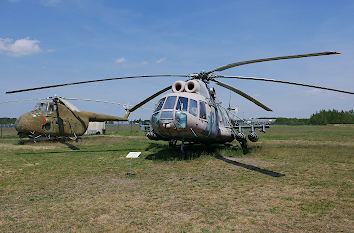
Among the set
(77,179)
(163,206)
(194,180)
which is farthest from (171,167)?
(163,206)

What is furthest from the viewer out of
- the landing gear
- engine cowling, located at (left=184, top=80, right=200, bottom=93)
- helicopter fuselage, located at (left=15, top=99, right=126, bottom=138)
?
helicopter fuselage, located at (left=15, top=99, right=126, bottom=138)

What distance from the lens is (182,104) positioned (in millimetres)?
10977

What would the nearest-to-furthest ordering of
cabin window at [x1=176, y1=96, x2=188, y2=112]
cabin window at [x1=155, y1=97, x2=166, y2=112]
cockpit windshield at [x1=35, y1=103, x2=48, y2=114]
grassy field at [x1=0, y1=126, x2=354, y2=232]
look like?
grassy field at [x1=0, y1=126, x2=354, y2=232]
cabin window at [x1=176, y1=96, x2=188, y2=112]
cabin window at [x1=155, y1=97, x2=166, y2=112]
cockpit windshield at [x1=35, y1=103, x2=48, y2=114]

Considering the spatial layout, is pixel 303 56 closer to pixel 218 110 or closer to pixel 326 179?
pixel 326 179

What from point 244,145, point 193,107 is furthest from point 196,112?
point 244,145

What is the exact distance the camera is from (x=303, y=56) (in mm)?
8000

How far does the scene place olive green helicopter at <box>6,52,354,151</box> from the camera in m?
10.5

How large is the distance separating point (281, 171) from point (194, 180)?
3.47 meters

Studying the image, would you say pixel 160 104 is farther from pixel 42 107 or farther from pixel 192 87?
pixel 42 107

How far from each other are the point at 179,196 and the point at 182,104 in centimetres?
504

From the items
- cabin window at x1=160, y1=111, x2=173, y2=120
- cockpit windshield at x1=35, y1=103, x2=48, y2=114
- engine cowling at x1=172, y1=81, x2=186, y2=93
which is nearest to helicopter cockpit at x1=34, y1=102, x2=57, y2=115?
cockpit windshield at x1=35, y1=103, x2=48, y2=114

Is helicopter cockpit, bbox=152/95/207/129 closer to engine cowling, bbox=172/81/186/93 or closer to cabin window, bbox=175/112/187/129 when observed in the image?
cabin window, bbox=175/112/187/129

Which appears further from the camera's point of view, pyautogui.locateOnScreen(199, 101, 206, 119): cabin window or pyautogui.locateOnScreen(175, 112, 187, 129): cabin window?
pyautogui.locateOnScreen(199, 101, 206, 119): cabin window

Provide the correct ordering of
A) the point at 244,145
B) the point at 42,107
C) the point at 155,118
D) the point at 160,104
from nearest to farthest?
1. the point at 155,118
2. the point at 160,104
3. the point at 244,145
4. the point at 42,107
